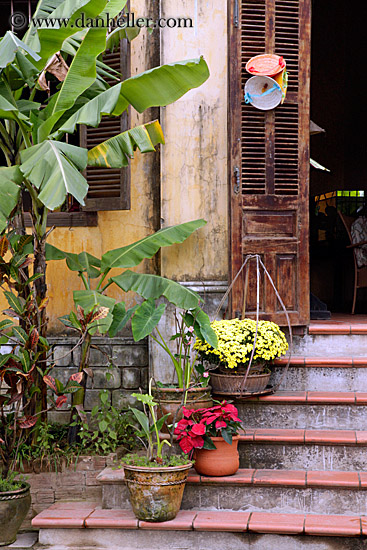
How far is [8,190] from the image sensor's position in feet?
15.8

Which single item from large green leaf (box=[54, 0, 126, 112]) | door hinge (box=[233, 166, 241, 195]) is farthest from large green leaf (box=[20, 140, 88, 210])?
door hinge (box=[233, 166, 241, 195])

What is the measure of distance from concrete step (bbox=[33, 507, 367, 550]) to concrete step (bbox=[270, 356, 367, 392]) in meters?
1.22

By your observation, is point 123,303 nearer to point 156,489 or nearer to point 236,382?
point 236,382

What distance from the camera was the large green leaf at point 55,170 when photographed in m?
4.56

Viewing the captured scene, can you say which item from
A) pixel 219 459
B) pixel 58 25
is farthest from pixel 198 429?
pixel 58 25

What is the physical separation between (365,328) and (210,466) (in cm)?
191

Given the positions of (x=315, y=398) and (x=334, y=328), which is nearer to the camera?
(x=315, y=398)

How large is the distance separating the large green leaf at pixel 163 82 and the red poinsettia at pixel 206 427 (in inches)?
83.9

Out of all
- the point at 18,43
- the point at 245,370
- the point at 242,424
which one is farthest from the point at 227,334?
the point at 18,43

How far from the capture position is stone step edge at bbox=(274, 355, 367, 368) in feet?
18.4

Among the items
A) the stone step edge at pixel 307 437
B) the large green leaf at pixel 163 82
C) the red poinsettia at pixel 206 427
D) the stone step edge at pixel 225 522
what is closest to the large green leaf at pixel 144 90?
the large green leaf at pixel 163 82

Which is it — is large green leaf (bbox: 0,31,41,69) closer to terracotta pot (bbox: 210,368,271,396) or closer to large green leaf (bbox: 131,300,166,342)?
large green leaf (bbox: 131,300,166,342)

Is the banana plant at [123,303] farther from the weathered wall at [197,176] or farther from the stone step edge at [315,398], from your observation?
the stone step edge at [315,398]

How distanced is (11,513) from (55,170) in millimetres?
2186
